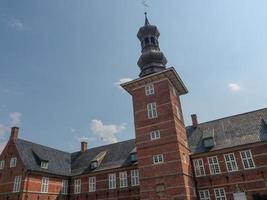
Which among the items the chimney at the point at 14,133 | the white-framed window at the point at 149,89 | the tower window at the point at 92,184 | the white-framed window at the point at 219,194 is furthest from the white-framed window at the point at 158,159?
the chimney at the point at 14,133

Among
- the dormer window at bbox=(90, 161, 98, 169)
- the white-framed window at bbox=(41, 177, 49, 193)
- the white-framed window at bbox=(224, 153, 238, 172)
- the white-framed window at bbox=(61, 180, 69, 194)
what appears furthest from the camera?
the dormer window at bbox=(90, 161, 98, 169)

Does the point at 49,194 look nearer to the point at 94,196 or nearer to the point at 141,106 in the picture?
the point at 94,196

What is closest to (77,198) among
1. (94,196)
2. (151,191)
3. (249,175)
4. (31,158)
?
(94,196)

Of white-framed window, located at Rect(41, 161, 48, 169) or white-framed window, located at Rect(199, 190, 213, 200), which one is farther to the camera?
white-framed window, located at Rect(41, 161, 48, 169)

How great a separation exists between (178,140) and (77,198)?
1600 cm

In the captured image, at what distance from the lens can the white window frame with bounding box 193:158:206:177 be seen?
25.5 meters

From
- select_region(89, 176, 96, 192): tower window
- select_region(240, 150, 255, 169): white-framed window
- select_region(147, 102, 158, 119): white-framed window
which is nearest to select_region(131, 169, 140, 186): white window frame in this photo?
select_region(89, 176, 96, 192): tower window

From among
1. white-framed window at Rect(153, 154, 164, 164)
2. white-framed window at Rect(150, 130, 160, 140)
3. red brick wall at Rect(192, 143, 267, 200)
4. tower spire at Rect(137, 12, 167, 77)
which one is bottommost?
red brick wall at Rect(192, 143, 267, 200)

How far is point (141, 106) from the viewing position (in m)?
26.1

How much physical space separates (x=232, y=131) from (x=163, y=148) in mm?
8744

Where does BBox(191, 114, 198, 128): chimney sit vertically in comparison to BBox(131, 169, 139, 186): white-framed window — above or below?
above

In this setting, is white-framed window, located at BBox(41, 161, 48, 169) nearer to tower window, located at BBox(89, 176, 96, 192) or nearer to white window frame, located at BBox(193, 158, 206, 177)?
tower window, located at BBox(89, 176, 96, 192)

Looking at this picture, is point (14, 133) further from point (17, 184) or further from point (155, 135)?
point (155, 135)

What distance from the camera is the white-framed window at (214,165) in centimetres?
2489
